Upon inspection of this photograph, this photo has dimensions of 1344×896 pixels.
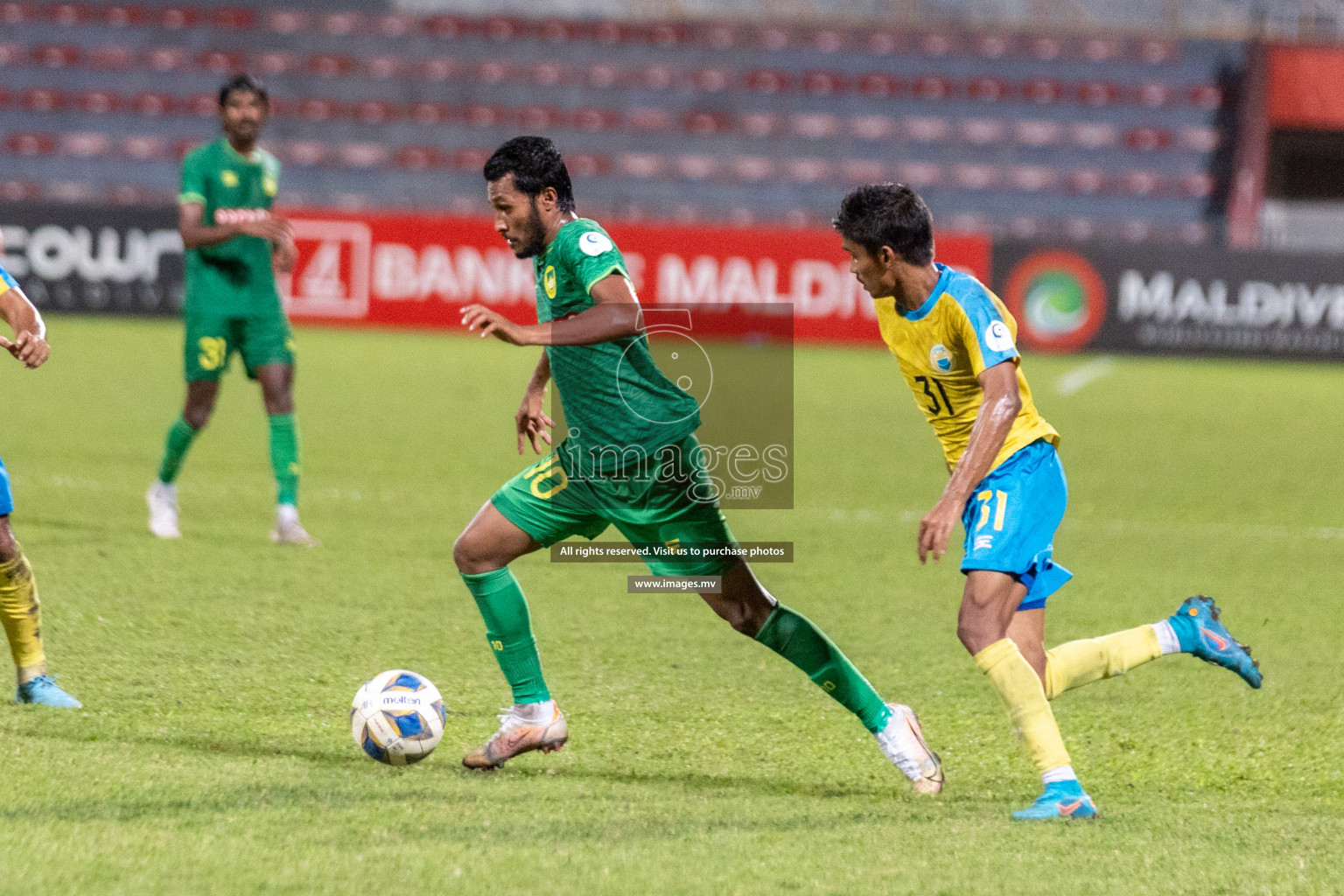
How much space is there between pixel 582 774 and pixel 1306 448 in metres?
10.2

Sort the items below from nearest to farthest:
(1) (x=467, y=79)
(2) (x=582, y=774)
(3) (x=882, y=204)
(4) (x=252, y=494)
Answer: (3) (x=882, y=204) → (2) (x=582, y=774) → (4) (x=252, y=494) → (1) (x=467, y=79)

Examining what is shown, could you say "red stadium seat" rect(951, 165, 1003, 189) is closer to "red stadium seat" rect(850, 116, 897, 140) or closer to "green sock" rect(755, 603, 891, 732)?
"red stadium seat" rect(850, 116, 897, 140)

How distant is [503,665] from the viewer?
482cm

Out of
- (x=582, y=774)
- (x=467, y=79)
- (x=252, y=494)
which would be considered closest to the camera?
(x=582, y=774)

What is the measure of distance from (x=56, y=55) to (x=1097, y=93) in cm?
1606

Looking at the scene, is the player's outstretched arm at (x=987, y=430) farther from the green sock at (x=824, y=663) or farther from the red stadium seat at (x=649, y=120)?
the red stadium seat at (x=649, y=120)

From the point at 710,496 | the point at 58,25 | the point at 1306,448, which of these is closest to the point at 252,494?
the point at 710,496

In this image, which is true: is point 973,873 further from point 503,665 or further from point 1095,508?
point 1095,508

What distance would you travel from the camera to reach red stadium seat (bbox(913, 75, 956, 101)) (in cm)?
2570

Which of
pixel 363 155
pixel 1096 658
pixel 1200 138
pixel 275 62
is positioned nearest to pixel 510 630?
pixel 1096 658

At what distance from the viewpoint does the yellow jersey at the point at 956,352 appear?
432cm

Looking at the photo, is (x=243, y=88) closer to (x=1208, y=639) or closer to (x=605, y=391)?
(x=605, y=391)

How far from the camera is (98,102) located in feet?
83.5

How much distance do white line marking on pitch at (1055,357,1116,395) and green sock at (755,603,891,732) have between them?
12.2m
